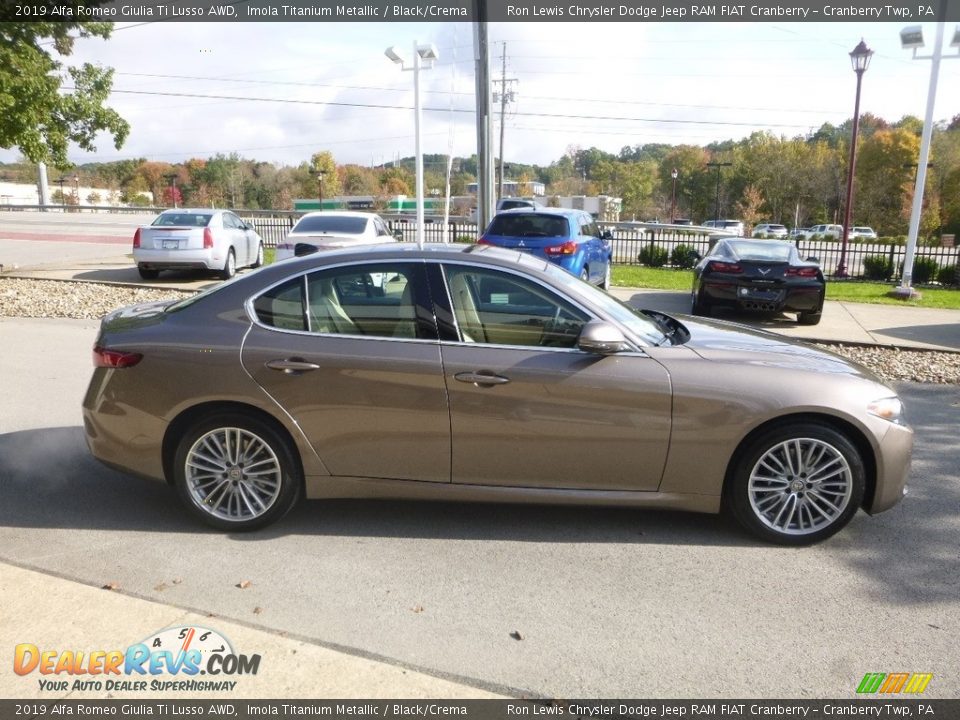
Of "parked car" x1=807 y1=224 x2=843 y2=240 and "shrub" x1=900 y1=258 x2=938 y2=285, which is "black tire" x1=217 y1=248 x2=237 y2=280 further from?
"parked car" x1=807 y1=224 x2=843 y2=240

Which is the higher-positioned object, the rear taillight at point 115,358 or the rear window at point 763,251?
the rear window at point 763,251

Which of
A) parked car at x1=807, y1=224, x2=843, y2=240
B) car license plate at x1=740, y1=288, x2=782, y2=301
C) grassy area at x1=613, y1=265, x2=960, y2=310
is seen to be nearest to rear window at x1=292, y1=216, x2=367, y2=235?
grassy area at x1=613, y1=265, x2=960, y2=310

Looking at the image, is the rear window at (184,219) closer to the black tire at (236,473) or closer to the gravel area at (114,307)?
the gravel area at (114,307)

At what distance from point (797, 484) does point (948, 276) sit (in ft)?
59.3

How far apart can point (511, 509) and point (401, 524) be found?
69cm

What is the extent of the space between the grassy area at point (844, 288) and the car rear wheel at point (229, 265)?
8.33 metres

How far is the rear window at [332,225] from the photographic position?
567 inches

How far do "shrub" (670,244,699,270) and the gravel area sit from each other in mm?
11392

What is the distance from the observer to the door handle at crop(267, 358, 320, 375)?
404cm

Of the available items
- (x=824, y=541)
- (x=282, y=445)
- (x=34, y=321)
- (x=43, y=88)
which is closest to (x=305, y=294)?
(x=282, y=445)

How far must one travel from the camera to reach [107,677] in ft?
9.45

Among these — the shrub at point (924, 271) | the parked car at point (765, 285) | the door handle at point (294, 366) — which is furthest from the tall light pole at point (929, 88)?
the door handle at point (294, 366)

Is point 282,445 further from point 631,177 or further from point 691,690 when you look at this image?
point 631,177

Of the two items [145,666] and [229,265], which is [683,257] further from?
[145,666]
